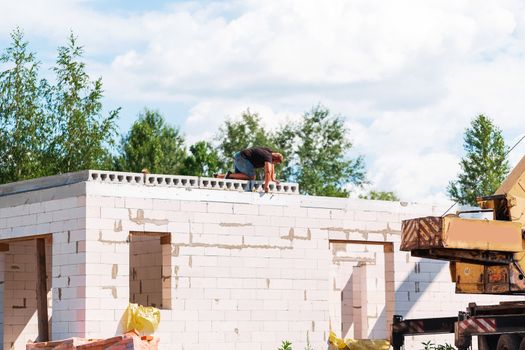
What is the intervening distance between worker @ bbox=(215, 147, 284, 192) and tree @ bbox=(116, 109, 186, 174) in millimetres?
35674

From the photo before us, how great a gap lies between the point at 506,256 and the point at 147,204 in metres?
7.26

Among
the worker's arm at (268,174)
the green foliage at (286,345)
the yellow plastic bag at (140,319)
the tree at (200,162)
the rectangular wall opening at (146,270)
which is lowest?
the green foliage at (286,345)

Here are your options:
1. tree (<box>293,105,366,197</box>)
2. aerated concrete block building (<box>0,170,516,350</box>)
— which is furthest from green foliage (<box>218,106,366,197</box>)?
aerated concrete block building (<box>0,170,516,350</box>)

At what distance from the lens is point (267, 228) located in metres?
25.2

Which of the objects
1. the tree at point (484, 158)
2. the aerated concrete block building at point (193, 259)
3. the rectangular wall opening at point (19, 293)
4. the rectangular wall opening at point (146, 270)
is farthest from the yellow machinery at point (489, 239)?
the tree at point (484, 158)

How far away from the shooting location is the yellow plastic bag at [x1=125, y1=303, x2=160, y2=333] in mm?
23172

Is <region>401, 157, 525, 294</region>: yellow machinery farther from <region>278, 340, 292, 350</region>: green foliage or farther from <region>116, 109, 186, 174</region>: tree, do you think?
<region>116, 109, 186, 174</region>: tree

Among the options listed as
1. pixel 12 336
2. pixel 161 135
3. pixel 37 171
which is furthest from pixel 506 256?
pixel 161 135

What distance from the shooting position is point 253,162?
26156 millimetres

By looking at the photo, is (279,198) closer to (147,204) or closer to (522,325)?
(147,204)

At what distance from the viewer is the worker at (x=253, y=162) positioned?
1011 inches

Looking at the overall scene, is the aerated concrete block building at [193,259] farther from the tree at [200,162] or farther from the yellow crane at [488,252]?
the tree at [200,162]

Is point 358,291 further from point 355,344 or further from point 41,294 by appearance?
point 41,294

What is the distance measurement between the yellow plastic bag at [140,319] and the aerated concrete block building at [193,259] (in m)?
0.17
